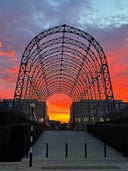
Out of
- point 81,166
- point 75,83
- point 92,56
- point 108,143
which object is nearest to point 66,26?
point 92,56

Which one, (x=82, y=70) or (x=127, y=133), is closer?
(x=127, y=133)

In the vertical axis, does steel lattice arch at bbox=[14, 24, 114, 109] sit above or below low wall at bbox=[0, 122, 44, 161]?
above

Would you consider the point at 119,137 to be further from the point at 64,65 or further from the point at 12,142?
the point at 64,65

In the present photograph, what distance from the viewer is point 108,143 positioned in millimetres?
29484

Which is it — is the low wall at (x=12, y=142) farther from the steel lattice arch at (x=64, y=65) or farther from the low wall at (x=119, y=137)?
the steel lattice arch at (x=64, y=65)

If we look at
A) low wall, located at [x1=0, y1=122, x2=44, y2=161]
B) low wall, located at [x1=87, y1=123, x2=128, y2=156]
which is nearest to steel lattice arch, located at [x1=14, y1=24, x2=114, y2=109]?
low wall, located at [x1=87, y1=123, x2=128, y2=156]

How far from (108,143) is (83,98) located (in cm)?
4819

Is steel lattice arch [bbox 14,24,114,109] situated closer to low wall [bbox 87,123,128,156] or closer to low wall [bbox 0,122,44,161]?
low wall [bbox 87,123,128,156]

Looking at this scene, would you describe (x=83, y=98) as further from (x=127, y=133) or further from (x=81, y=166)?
(x=81, y=166)

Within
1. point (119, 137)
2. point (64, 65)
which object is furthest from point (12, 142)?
point (64, 65)

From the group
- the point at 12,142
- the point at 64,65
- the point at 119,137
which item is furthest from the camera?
the point at 64,65

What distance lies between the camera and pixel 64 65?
61250mm

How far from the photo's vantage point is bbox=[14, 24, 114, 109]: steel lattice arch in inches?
1681

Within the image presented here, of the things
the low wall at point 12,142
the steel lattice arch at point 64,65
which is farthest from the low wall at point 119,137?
the steel lattice arch at point 64,65
